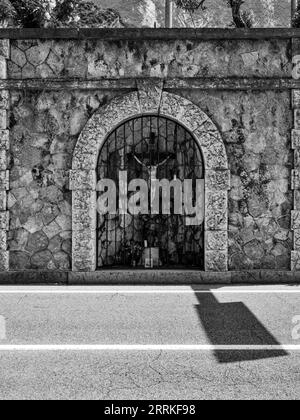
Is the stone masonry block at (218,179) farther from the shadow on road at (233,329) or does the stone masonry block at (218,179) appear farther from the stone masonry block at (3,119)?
the stone masonry block at (3,119)

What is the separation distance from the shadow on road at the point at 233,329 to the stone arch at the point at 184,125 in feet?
5.70

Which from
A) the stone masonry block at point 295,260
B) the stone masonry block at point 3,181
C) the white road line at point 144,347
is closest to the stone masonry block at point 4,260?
the stone masonry block at point 3,181

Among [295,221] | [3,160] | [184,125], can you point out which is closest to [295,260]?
[295,221]

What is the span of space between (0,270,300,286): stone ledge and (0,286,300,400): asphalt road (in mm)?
817

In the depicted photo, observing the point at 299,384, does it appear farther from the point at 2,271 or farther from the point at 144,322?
the point at 2,271

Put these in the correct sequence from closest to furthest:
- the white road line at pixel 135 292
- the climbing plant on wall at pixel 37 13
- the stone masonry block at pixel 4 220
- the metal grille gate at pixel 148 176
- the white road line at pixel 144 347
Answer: the white road line at pixel 144 347
the white road line at pixel 135 292
the stone masonry block at pixel 4 220
the metal grille gate at pixel 148 176
the climbing plant on wall at pixel 37 13

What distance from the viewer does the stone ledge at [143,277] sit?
26.1 ft

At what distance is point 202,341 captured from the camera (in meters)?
4.59

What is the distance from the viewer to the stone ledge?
7969mm

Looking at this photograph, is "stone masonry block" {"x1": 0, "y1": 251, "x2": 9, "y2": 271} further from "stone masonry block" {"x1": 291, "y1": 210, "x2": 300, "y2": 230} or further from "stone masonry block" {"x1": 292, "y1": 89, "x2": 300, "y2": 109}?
"stone masonry block" {"x1": 292, "y1": 89, "x2": 300, "y2": 109}

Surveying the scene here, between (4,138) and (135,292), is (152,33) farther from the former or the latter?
(135,292)

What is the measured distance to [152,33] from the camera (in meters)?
8.00

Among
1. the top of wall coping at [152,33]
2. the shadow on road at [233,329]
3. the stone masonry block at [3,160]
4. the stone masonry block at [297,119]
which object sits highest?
the top of wall coping at [152,33]

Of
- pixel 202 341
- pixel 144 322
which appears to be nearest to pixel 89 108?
pixel 144 322
